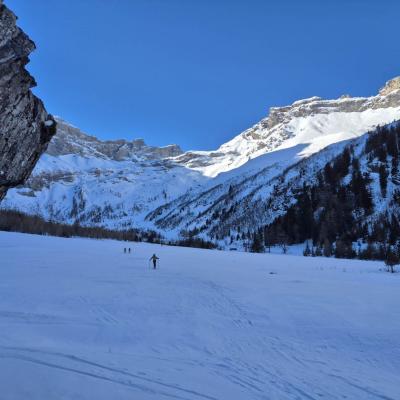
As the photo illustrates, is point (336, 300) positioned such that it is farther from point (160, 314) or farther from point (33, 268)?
point (33, 268)

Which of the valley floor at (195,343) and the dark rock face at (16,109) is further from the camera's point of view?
the dark rock face at (16,109)

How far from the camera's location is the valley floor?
8594 mm

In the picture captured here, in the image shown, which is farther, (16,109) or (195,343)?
(16,109)

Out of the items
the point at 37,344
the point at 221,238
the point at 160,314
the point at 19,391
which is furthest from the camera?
the point at 221,238

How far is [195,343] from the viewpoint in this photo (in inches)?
479

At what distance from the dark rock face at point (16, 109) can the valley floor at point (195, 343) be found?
575 cm

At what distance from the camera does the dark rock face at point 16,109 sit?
1284 centimetres

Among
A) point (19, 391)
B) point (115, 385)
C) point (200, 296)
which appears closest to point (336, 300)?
point (200, 296)

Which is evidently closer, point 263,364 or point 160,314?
point 263,364

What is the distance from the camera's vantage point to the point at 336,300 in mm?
20250

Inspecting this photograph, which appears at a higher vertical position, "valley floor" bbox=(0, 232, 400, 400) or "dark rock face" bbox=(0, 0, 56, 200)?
"dark rock face" bbox=(0, 0, 56, 200)

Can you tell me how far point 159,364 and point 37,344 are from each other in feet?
13.1

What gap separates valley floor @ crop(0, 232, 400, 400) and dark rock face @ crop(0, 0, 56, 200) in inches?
226

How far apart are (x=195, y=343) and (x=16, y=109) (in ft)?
33.3
